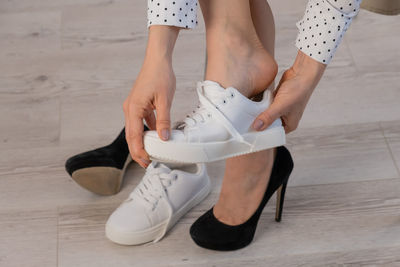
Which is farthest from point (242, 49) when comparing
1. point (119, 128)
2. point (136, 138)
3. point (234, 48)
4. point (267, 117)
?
point (119, 128)

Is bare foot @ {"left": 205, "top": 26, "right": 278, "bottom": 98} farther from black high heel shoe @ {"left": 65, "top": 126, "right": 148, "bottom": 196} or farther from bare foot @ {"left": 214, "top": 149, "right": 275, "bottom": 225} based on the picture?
black high heel shoe @ {"left": 65, "top": 126, "right": 148, "bottom": 196}

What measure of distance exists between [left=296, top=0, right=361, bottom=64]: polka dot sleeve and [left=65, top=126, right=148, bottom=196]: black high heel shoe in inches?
19.1

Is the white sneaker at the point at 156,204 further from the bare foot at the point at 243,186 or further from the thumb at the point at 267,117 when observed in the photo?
the thumb at the point at 267,117

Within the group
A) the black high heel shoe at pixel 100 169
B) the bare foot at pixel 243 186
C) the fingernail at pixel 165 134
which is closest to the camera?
the fingernail at pixel 165 134

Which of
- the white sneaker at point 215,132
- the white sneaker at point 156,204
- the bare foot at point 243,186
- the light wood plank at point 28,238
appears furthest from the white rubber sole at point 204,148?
the light wood plank at point 28,238

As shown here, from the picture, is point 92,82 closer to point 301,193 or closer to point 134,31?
point 134,31

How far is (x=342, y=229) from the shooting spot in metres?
1.24

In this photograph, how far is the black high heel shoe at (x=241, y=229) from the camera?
1.19 metres

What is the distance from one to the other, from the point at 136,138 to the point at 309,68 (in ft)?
0.99

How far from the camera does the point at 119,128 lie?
1.47m

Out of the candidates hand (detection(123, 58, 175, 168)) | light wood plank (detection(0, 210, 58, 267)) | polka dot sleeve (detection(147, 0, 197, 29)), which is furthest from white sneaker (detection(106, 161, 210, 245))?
polka dot sleeve (detection(147, 0, 197, 29))

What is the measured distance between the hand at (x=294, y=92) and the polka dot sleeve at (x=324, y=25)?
19mm

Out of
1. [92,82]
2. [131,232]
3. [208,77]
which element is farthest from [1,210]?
[208,77]

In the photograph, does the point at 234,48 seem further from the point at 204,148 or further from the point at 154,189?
the point at 154,189
